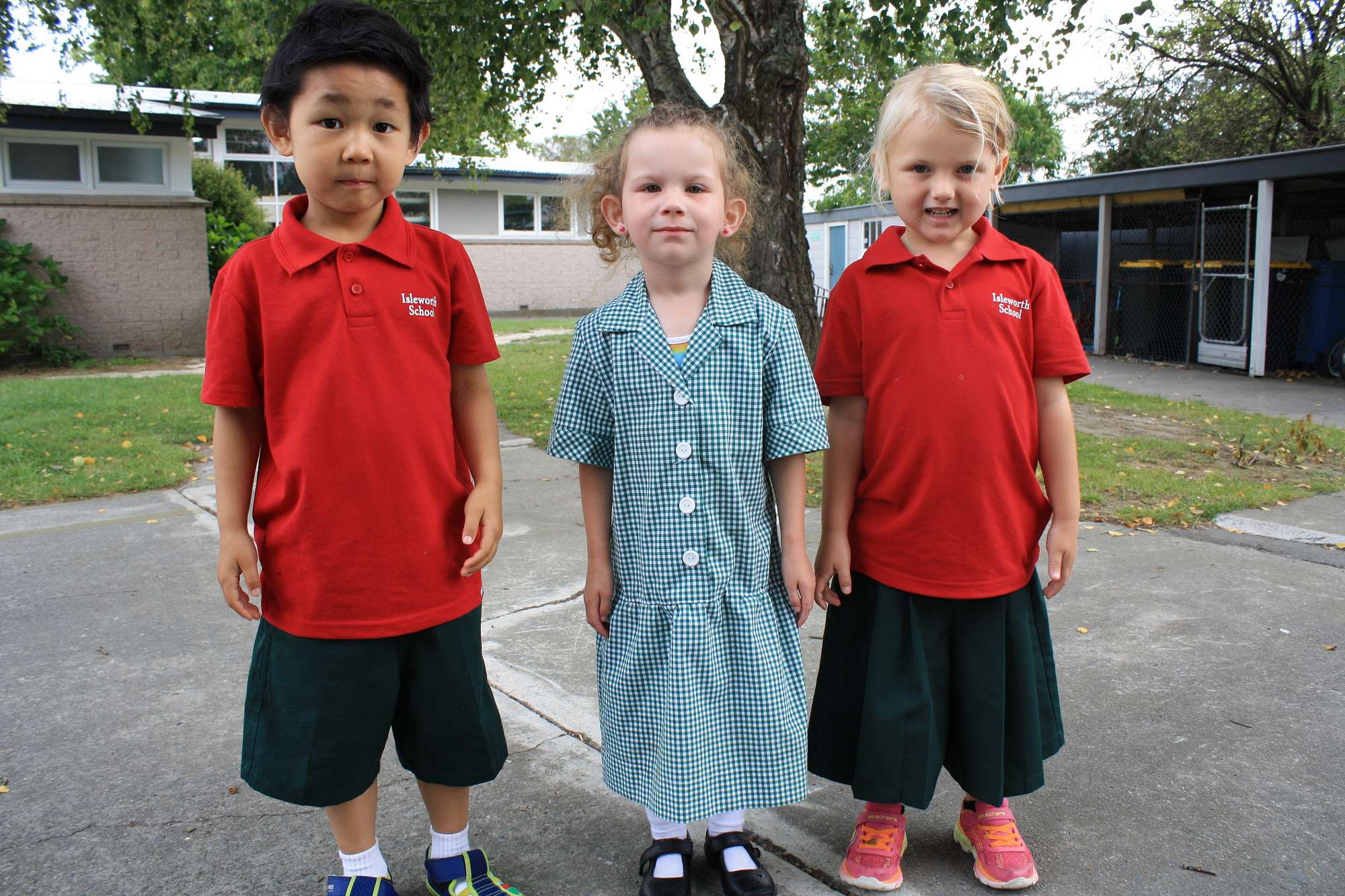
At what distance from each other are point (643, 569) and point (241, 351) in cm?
86

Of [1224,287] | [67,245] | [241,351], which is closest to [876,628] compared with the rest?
[241,351]

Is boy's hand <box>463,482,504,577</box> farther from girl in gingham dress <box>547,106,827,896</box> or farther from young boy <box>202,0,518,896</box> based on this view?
girl in gingham dress <box>547,106,827,896</box>

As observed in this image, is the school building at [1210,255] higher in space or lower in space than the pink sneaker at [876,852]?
higher

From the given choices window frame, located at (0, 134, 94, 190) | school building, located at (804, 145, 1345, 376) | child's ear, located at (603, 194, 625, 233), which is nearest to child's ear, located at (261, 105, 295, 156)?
child's ear, located at (603, 194, 625, 233)

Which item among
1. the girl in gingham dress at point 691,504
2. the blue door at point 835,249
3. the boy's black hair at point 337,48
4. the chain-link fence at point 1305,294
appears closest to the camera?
the boy's black hair at point 337,48

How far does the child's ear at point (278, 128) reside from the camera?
1.93m

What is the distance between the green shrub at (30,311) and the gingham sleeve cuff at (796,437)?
12471 mm

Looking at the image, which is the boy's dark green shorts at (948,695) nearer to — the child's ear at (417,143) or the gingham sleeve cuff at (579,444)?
the gingham sleeve cuff at (579,444)

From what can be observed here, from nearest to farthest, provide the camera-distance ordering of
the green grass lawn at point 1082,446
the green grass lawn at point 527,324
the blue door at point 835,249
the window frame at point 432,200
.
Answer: the green grass lawn at point 1082,446 → the green grass lawn at point 527,324 → the blue door at point 835,249 → the window frame at point 432,200

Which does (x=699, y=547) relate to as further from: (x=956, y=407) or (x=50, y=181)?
(x=50, y=181)

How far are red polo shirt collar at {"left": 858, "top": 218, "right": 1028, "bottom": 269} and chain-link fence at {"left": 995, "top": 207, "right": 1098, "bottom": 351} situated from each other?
15188 millimetres

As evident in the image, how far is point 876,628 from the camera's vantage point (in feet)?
7.25

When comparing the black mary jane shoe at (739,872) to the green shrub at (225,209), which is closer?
the black mary jane shoe at (739,872)

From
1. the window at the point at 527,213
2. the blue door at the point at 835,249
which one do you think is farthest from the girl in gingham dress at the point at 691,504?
the window at the point at 527,213
